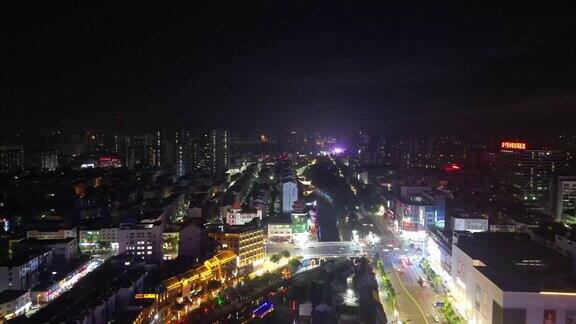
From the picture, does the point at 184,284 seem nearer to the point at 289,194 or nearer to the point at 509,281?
the point at 509,281

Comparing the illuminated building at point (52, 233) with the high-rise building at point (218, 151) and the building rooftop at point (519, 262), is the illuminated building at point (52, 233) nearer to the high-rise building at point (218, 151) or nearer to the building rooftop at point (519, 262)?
the building rooftop at point (519, 262)

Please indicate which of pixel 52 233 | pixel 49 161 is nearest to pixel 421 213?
pixel 52 233

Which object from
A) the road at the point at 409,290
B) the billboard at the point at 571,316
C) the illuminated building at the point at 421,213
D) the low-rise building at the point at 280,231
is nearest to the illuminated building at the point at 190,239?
the low-rise building at the point at 280,231

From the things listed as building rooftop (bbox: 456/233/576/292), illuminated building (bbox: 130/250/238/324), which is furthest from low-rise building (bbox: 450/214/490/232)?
illuminated building (bbox: 130/250/238/324)

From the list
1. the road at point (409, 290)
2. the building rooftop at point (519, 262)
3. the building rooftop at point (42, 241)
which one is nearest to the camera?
the building rooftop at point (519, 262)

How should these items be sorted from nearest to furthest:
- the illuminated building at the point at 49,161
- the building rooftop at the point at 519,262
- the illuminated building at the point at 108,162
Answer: the building rooftop at the point at 519,262
the illuminated building at the point at 49,161
the illuminated building at the point at 108,162
